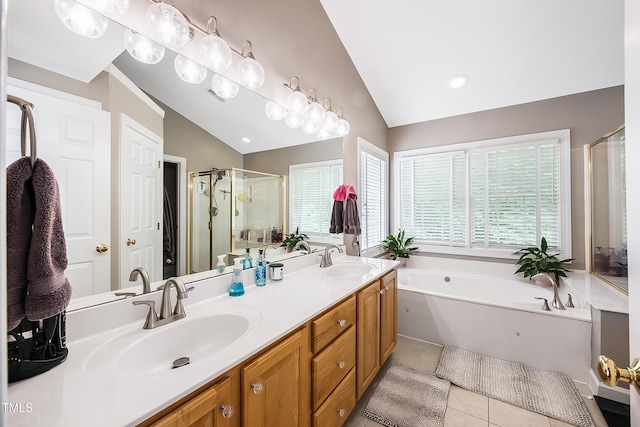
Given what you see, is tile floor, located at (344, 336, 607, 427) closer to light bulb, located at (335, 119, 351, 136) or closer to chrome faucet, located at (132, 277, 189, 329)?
chrome faucet, located at (132, 277, 189, 329)

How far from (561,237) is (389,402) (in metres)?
2.42

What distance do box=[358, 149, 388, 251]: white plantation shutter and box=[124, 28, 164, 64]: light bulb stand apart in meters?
2.01

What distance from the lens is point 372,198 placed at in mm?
3076

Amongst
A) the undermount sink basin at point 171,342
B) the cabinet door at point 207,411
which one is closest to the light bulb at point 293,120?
the undermount sink basin at point 171,342

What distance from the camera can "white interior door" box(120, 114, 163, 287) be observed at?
1.06 m

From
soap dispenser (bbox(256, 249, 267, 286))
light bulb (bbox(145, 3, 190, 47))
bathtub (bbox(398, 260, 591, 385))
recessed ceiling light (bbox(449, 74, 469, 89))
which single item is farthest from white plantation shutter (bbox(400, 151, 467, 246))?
light bulb (bbox(145, 3, 190, 47))

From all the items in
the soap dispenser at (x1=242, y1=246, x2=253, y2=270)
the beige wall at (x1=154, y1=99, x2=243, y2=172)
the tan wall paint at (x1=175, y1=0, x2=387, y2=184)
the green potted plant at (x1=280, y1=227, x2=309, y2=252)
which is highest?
the tan wall paint at (x1=175, y1=0, x2=387, y2=184)

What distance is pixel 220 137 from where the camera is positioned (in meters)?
1.51

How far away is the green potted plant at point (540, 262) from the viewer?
252 centimetres

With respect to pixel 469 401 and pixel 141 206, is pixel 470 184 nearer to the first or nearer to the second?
pixel 469 401

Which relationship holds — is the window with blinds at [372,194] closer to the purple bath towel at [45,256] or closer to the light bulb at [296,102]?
the light bulb at [296,102]

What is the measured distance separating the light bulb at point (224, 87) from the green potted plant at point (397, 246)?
2.46 meters

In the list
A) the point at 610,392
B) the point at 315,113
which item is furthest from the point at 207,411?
the point at 610,392

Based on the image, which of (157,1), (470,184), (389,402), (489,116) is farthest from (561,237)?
(157,1)
